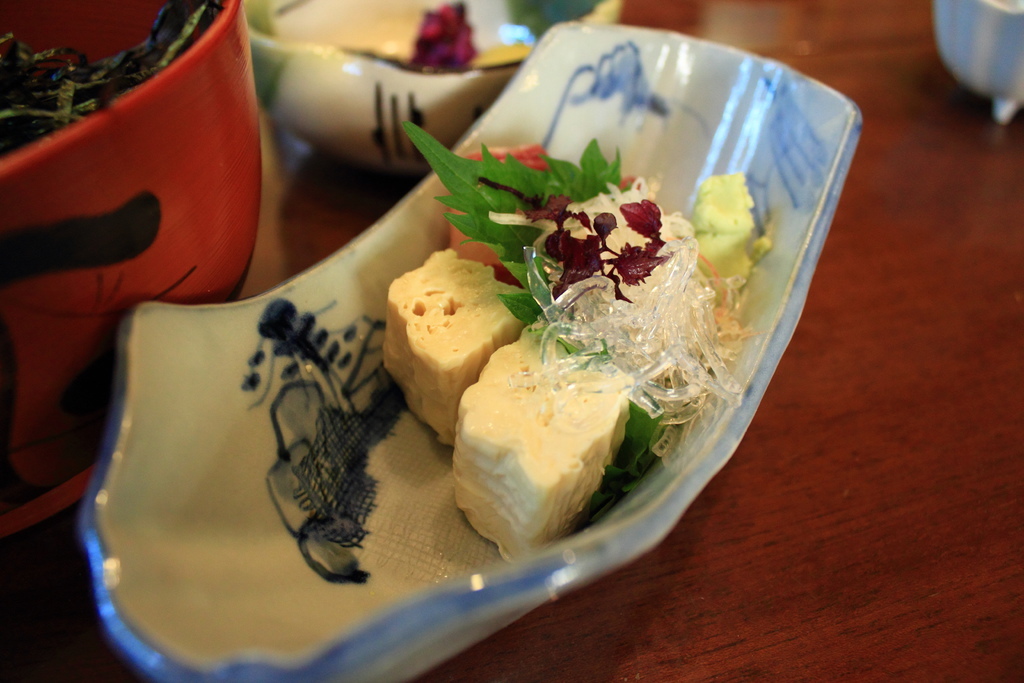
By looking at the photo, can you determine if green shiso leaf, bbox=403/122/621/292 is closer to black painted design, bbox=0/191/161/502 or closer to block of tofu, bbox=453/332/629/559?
block of tofu, bbox=453/332/629/559

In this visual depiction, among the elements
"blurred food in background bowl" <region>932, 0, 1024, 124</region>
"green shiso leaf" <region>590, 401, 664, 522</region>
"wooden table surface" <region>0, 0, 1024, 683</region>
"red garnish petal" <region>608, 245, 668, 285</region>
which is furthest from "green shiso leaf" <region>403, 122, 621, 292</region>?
"blurred food in background bowl" <region>932, 0, 1024, 124</region>

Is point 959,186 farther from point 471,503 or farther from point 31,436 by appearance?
point 31,436

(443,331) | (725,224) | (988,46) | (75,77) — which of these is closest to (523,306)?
(443,331)

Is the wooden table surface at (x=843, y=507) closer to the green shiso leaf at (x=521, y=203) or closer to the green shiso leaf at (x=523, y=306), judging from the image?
the green shiso leaf at (x=521, y=203)

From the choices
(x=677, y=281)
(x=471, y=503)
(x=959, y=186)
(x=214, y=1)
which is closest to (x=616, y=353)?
(x=677, y=281)

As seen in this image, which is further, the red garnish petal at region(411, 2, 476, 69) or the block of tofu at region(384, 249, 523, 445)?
the red garnish petal at region(411, 2, 476, 69)
